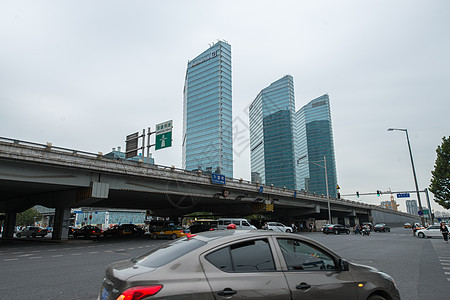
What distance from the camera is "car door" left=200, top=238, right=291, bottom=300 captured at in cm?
293

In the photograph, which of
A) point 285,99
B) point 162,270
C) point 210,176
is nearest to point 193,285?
point 162,270

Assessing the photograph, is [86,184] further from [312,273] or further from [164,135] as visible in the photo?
[312,273]

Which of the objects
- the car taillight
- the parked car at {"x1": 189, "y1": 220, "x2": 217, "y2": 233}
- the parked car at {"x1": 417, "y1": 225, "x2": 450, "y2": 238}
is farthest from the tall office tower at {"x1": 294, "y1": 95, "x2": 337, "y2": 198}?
the car taillight

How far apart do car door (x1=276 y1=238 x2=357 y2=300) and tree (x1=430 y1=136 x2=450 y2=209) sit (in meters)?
36.5

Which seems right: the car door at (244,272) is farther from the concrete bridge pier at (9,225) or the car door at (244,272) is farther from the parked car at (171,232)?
the concrete bridge pier at (9,225)

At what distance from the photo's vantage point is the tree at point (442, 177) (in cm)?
3253

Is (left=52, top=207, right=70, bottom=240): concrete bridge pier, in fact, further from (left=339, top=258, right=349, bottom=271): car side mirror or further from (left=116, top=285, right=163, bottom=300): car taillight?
(left=339, top=258, right=349, bottom=271): car side mirror

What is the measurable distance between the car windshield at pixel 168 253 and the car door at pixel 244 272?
0.25m

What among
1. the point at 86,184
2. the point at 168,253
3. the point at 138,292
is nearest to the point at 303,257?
the point at 168,253

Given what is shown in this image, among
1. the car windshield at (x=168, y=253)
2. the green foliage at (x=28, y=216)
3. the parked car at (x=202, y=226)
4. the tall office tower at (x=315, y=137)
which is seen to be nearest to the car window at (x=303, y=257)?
→ the car windshield at (x=168, y=253)

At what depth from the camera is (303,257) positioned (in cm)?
372

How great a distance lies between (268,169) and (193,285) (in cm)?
7942

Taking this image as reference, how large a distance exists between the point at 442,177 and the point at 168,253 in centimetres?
3894

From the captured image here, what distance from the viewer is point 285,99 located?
67.5m
